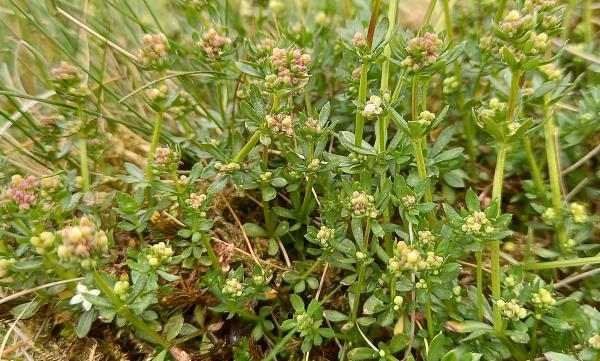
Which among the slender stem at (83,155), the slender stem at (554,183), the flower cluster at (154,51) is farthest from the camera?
the slender stem at (554,183)

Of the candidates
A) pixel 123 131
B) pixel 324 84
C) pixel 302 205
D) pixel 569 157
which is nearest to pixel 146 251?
pixel 302 205

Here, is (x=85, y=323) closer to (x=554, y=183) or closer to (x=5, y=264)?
(x=5, y=264)

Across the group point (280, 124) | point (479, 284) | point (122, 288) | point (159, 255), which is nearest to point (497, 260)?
point (479, 284)

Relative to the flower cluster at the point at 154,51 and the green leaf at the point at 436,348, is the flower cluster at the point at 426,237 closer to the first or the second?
the green leaf at the point at 436,348

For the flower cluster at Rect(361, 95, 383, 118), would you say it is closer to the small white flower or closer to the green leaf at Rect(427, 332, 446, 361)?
the green leaf at Rect(427, 332, 446, 361)

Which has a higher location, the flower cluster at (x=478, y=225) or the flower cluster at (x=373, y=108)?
the flower cluster at (x=373, y=108)

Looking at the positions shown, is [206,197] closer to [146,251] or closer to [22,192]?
[146,251]

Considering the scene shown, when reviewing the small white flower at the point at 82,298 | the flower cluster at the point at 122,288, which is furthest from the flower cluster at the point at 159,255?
the small white flower at the point at 82,298
